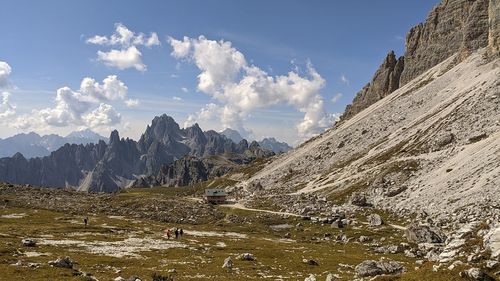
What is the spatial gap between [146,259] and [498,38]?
16546 cm

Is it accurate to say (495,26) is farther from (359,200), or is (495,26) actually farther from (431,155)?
(359,200)

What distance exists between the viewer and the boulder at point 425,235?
223ft

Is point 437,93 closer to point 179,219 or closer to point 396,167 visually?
point 396,167

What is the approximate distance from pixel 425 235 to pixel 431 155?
5780 centimetres

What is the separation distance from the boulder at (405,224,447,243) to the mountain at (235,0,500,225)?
7701 millimetres

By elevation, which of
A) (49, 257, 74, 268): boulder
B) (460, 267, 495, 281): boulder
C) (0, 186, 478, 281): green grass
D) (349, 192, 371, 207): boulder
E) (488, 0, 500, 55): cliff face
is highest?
(488, 0, 500, 55): cliff face

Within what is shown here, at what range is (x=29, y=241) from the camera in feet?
197

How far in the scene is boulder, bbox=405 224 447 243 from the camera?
6788 cm

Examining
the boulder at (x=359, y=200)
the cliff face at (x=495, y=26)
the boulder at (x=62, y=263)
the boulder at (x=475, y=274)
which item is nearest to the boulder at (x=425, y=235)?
the boulder at (x=359, y=200)

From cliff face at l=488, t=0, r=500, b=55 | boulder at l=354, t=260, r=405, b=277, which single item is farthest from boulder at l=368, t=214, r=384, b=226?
cliff face at l=488, t=0, r=500, b=55

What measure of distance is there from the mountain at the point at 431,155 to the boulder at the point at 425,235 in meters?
7.70

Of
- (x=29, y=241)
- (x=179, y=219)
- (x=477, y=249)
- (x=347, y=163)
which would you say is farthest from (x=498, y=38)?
(x=29, y=241)

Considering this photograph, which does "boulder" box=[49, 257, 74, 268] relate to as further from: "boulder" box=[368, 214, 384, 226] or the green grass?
"boulder" box=[368, 214, 384, 226]

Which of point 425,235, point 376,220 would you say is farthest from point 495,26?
point 425,235
